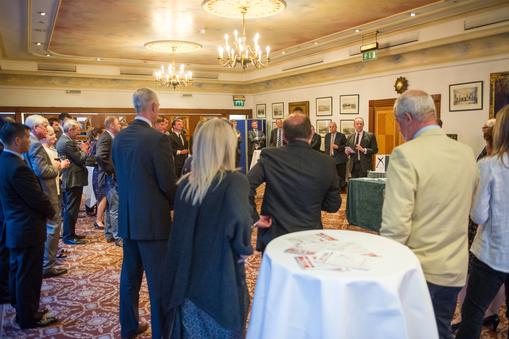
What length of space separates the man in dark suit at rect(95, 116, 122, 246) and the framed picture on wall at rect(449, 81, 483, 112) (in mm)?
6511

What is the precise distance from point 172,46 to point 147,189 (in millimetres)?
7682

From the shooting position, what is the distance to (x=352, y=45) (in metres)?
9.66

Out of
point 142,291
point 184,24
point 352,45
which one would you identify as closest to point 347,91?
point 352,45

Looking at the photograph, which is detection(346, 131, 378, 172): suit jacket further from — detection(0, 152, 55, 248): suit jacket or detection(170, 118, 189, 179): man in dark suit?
detection(0, 152, 55, 248): suit jacket

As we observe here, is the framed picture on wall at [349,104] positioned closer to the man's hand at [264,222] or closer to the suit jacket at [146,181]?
the man's hand at [264,222]

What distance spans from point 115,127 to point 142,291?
98.9 inches

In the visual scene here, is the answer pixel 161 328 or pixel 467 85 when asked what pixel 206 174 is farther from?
pixel 467 85

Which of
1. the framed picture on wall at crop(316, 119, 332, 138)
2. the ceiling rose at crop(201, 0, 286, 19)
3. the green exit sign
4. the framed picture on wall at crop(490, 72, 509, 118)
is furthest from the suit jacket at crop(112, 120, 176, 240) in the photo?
the framed picture on wall at crop(316, 119, 332, 138)

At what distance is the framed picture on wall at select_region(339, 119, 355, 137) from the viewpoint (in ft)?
34.9

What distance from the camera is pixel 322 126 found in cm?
1165

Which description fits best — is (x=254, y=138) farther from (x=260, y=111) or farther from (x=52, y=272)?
(x=52, y=272)

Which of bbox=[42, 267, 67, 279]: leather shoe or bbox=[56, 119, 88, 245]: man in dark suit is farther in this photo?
bbox=[56, 119, 88, 245]: man in dark suit

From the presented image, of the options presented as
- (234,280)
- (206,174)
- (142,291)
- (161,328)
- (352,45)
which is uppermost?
(352,45)

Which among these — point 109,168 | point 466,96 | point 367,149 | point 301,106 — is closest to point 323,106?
point 301,106
